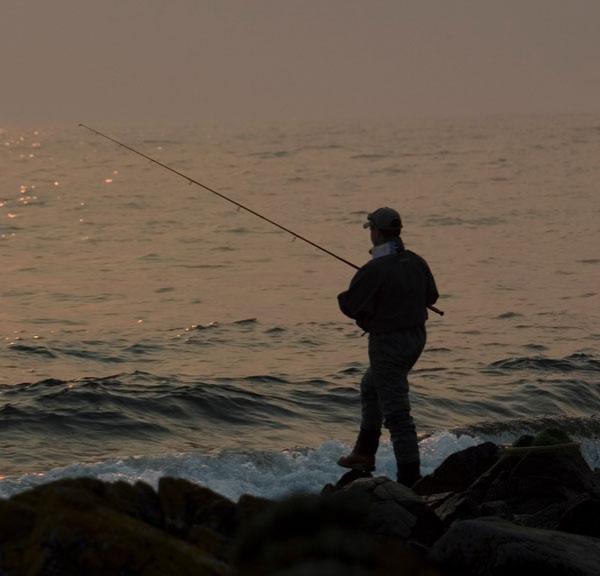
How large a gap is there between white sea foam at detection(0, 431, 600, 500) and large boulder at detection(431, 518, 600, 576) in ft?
11.5

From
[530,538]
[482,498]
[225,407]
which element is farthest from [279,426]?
[530,538]

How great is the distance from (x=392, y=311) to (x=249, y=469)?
2923 millimetres

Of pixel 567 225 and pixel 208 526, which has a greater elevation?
pixel 208 526

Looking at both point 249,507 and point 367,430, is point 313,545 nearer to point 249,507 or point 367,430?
point 249,507

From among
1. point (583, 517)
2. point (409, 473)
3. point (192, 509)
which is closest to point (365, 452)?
point (409, 473)

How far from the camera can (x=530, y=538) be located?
19.5 ft

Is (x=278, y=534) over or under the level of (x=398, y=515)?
over

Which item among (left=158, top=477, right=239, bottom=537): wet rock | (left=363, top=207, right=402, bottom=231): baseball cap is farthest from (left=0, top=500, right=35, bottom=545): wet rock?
(left=363, top=207, right=402, bottom=231): baseball cap

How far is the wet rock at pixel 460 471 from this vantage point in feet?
27.3

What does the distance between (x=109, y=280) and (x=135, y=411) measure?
40.2 ft

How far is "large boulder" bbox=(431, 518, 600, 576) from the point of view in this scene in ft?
19.0

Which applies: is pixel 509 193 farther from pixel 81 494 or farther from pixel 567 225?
pixel 81 494

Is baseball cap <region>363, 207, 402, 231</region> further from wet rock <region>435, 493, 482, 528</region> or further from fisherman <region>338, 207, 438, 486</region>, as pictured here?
wet rock <region>435, 493, 482, 528</region>

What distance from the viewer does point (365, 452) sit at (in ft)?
28.5
